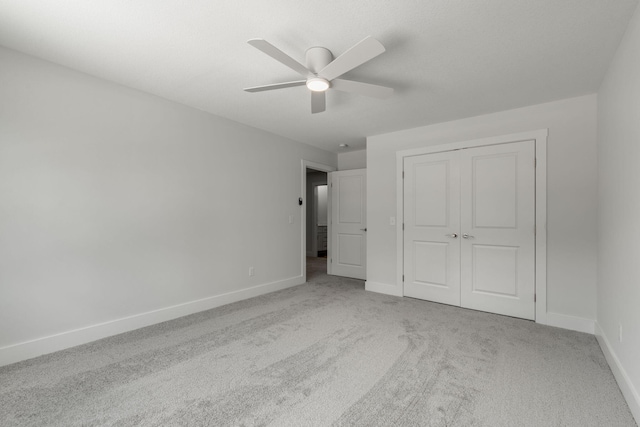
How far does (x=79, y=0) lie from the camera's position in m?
1.68

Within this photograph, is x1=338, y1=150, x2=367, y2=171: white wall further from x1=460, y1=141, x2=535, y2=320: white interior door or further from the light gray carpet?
the light gray carpet

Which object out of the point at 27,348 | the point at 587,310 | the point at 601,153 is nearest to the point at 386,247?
the point at 587,310

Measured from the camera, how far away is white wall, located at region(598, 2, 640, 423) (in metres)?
1.68

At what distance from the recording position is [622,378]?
6.08 ft

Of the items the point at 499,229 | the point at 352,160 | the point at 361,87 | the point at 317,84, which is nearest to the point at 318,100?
the point at 317,84

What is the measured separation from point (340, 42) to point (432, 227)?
2.67 m

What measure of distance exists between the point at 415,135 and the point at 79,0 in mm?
3597

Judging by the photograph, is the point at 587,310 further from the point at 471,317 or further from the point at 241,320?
the point at 241,320

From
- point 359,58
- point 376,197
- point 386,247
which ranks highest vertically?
point 359,58

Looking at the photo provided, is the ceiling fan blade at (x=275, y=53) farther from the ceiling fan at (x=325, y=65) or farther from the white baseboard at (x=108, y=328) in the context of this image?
the white baseboard at (x=108, y=328)

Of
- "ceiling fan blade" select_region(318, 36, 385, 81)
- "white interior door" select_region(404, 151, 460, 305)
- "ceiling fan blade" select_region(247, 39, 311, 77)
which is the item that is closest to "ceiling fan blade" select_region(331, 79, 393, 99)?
"ceiling fan blade" select_region(318, 36, 385, 81)

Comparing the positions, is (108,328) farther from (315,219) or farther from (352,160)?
(315,219)

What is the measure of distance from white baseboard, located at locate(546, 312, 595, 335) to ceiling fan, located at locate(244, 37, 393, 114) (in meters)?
2.90

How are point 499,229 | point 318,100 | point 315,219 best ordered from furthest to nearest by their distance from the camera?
point 315,219, point 499,229, point 318,100
